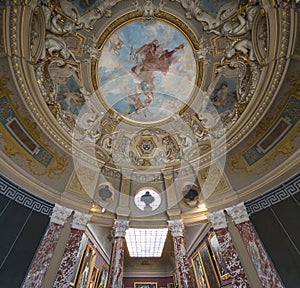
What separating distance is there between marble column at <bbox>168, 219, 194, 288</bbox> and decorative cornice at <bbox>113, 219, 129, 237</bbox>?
6.34 feet

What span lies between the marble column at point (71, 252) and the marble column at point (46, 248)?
0.41 meters

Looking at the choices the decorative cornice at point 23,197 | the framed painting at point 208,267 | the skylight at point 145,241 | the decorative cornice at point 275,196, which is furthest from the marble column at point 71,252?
the decorative cornice at point 275,196

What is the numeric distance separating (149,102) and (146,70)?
5.21ft

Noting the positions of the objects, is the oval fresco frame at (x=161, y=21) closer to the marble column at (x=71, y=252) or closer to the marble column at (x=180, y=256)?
the marble column at (x=71, y=252)

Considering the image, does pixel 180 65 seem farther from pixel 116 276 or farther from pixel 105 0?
pixel 116 276

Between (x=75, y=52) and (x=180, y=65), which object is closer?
(x=75, y=52)

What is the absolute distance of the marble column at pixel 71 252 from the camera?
6320 mm

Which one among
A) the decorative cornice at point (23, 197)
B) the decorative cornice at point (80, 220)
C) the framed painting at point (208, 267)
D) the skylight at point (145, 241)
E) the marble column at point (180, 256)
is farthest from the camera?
the skylight at point (145, 241)

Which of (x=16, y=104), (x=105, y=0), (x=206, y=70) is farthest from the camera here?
(x=206, y=70)

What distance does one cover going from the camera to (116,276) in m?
7.05

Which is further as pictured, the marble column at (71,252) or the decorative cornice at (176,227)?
the decorative cornice at (176,227)

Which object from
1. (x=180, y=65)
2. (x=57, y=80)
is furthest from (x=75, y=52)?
(x=180, y=65)

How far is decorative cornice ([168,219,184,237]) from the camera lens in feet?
27.3

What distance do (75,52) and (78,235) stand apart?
7005 millimetres
